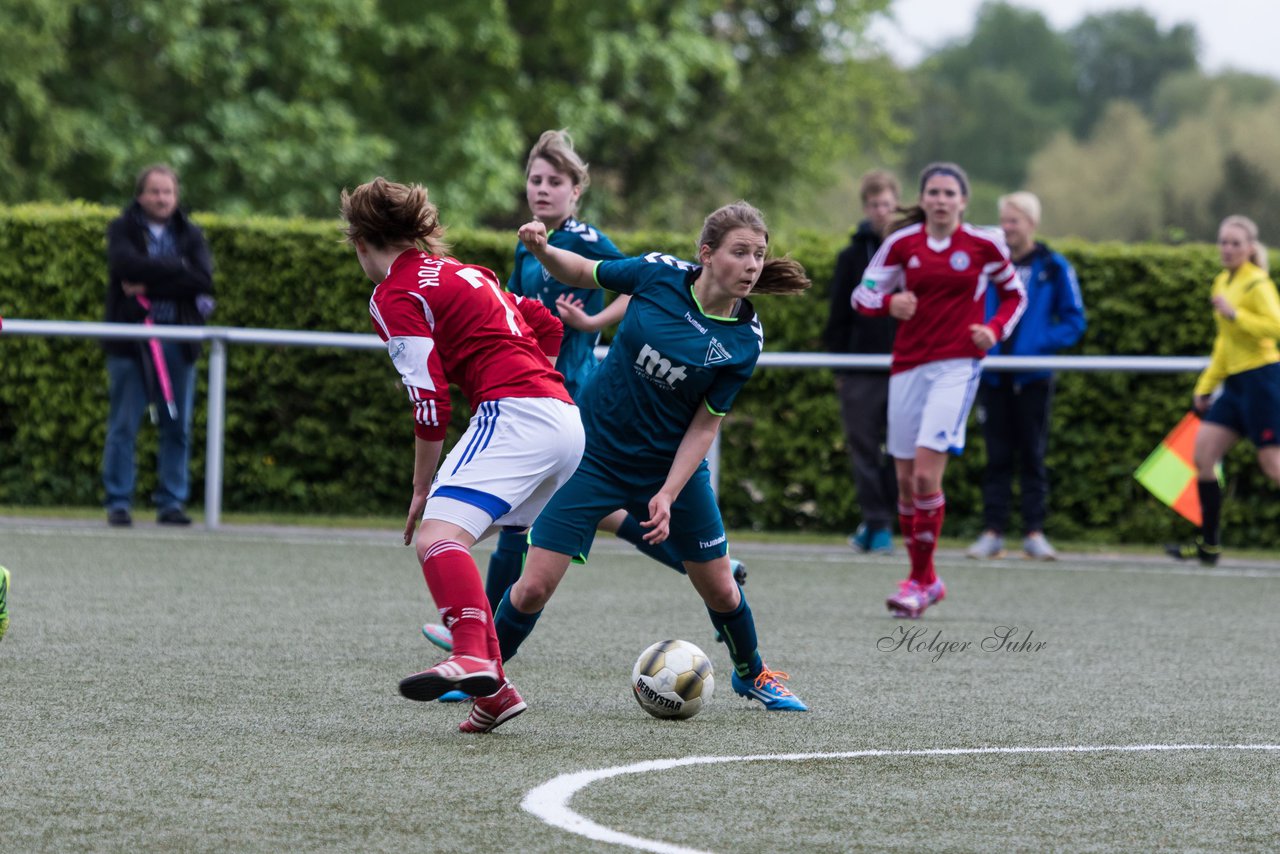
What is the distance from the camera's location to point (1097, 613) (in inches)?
352

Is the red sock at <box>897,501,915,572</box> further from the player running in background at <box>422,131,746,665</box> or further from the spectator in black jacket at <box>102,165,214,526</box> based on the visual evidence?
the spectator in black jacket at <box>102,165,214,526</box>

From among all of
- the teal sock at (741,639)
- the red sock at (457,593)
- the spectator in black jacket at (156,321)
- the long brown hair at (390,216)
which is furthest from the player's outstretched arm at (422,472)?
the spectator in black jacket at (156,321)

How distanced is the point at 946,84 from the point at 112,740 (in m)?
102

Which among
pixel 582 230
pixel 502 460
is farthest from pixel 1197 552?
pixel 502 460

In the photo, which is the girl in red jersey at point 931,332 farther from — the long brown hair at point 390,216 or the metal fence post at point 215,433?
the metal fence post at point 215,433

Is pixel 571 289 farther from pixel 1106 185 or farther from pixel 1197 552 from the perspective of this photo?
pixel 1106 185

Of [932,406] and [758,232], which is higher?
[758,232]

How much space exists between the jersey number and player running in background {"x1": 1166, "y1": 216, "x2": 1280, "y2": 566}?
22.0 ft

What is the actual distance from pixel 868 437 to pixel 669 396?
6304 millimetres

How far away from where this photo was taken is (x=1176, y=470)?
1209cm

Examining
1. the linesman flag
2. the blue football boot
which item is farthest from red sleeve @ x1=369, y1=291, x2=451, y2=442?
the linesman flag

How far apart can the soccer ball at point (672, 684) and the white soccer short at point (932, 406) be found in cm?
318

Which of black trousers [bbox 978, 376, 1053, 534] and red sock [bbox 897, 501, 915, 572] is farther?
black trousers [bbox 978, 376, 1053, 534]

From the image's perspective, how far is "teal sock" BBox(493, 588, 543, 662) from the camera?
19.1 feet
